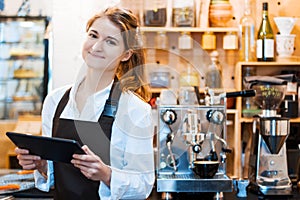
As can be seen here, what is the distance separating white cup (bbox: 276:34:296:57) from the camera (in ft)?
9.07

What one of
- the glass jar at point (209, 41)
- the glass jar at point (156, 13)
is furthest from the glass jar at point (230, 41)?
the glass jar at point (156, 13)

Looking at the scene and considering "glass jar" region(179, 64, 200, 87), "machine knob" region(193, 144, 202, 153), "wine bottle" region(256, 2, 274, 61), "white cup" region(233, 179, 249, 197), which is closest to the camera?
"glass jar" region(179, 64, 200, 87)

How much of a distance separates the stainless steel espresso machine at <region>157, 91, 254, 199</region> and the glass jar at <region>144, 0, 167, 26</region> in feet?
2.62

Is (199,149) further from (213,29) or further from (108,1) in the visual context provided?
(213,29)

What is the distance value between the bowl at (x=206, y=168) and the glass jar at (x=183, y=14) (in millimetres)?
1103

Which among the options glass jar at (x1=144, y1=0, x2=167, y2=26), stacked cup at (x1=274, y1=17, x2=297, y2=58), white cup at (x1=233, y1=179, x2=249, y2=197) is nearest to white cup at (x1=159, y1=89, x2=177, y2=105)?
white cup at (x1=233, y1=179, x2=249, y2=197)

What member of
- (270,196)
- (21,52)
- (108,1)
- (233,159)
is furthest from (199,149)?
(21,52)

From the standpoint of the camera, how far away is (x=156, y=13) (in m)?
2.62

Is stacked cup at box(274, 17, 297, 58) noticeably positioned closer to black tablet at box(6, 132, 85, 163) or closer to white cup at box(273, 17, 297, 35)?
white cup at box(273, 17, 297, 35)

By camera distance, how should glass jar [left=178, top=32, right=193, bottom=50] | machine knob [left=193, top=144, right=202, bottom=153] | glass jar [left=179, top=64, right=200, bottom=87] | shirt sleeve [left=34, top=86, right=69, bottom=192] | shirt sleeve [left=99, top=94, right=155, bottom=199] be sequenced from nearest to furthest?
shirt sleeve [left=99, top=94, right=155, bottom=199]
shirt sleeve [left=34, top=86, right=69, bottom=192]
glass jar [left=179, top=64, right=200, bottom=87]
machine knob [left=193, top=144, right=202, bottom=153]
glass jar [left=178, top=32, right=193, bottom=50]

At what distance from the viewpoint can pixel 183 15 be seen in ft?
9.14

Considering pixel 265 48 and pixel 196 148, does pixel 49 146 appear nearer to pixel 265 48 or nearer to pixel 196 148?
pixel 196 148

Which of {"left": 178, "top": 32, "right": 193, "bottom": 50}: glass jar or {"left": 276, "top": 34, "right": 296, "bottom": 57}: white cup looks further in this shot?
{"left": 276, "top": 34, "right": 296, "bottom": 57}: white cup

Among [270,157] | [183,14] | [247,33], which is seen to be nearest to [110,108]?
[270,157]
